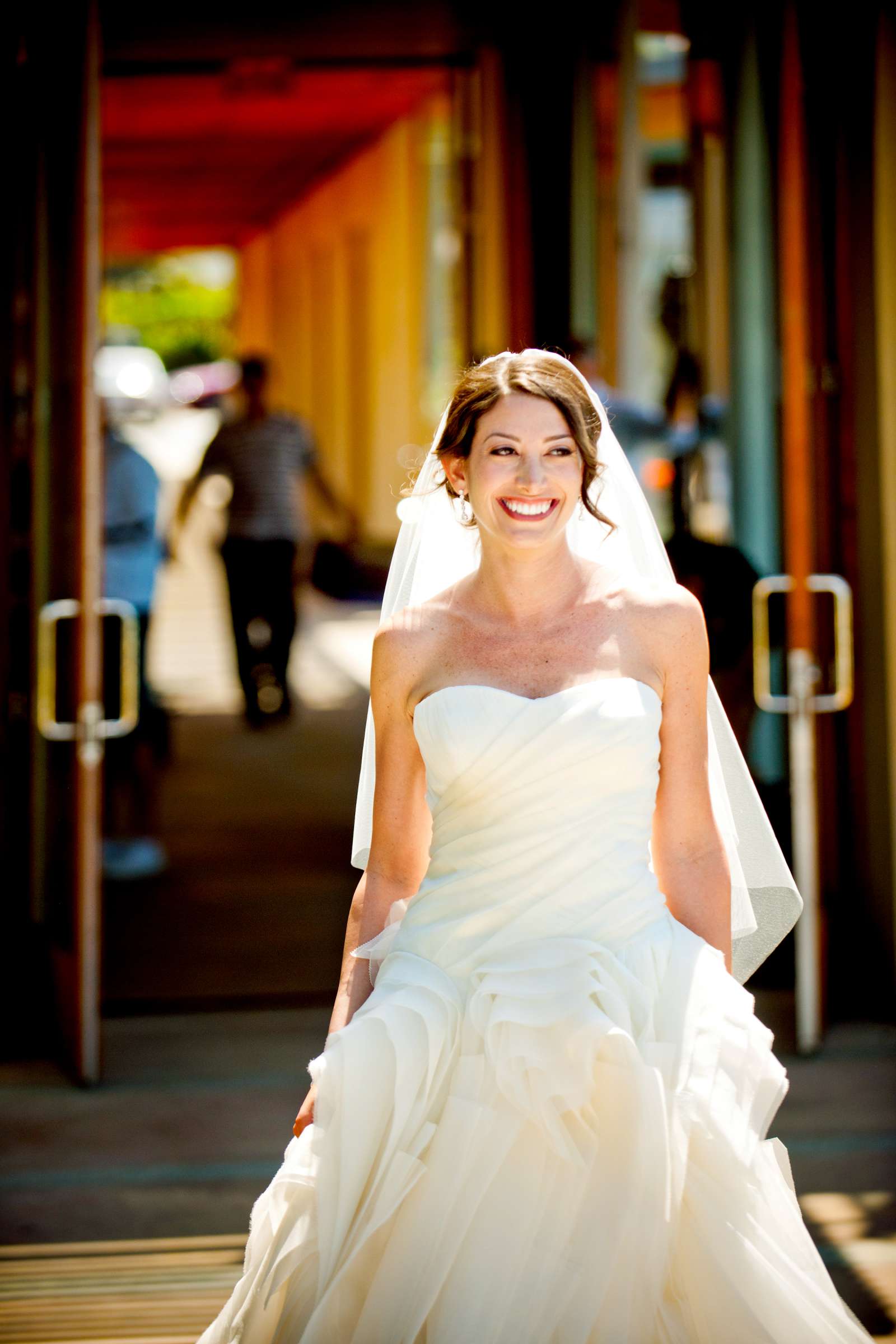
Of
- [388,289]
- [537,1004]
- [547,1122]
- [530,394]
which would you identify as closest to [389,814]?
[537,1004]

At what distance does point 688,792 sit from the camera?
243 cm

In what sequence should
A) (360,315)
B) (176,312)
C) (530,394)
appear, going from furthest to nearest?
(176,312)
(360,315)
(530,394)

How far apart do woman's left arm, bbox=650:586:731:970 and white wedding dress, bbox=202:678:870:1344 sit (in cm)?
7

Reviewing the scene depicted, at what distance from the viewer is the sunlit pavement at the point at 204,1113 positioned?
3324mm

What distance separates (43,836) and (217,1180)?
5.16ft

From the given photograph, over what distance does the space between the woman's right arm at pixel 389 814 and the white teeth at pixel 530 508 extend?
0.26 metres

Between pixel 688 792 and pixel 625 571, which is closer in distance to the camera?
pixel 688 792

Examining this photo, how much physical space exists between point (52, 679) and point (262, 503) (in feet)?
12.7

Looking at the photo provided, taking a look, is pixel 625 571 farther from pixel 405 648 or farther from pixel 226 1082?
pixel 226 1082

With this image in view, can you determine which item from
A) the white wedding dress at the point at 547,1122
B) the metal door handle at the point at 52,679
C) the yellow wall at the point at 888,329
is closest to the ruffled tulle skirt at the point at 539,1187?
the white wedding dress at the point at 547,1122

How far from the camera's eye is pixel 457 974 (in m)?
2.35

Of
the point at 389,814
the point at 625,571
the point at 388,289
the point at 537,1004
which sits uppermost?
the point at 388,289

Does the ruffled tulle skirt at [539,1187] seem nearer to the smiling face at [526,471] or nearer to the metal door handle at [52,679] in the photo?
the smiling face at [526,471]

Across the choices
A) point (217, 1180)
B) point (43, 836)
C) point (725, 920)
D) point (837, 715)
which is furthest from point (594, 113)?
point (725, 920)
